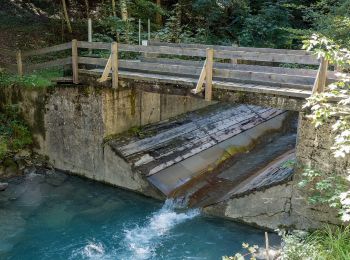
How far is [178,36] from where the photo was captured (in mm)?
17141

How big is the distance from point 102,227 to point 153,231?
124cm

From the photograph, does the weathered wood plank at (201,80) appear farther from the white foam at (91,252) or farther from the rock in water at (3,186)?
the rock in water at (3,186)

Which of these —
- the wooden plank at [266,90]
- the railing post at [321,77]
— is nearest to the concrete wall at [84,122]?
the wooden plank at [266,90]

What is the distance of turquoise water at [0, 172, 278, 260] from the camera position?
8.33m

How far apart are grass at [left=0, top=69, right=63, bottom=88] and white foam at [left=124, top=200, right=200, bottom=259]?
514 centimetres

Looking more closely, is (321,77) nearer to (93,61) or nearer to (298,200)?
(298,200)

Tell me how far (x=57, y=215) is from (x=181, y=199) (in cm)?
320

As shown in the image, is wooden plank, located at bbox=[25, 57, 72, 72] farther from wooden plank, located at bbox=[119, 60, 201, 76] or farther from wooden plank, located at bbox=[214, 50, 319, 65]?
wooden plank, located at bbox=[214, 50, 319, 65]

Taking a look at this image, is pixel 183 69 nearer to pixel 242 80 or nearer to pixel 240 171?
pixel 242 80

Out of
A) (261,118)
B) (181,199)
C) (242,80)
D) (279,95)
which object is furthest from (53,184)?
(261,118)

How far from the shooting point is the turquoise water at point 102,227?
833cm

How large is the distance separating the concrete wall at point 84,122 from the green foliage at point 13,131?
0.24 m

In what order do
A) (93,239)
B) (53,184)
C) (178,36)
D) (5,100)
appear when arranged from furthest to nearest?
1. (178,36)
2. (5,100)
3. (53,184)
4. (93,239)

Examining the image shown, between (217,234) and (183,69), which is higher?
(183,69)
